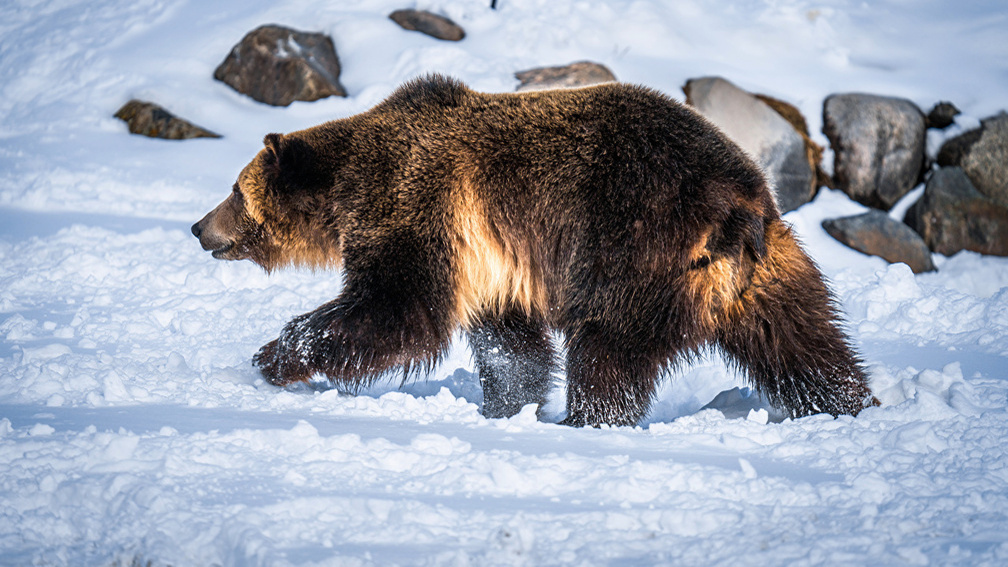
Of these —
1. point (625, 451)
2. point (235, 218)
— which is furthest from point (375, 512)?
point (235, 218)

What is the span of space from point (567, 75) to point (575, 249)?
20.6ft

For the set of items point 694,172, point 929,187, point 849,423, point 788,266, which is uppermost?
point 694,172

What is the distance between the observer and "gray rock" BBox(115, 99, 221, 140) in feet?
30.5

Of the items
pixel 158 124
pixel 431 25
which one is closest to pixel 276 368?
pixel 158 124

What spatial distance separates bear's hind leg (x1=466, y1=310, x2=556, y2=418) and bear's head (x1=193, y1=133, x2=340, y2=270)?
888mm

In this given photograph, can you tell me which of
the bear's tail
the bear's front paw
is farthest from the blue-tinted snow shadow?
the bear's tail

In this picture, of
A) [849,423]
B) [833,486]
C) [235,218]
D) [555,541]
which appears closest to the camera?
[555,541]

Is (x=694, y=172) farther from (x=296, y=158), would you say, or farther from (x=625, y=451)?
(x=296, y=158)

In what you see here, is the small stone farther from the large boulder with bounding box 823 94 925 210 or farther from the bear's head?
the bear's head

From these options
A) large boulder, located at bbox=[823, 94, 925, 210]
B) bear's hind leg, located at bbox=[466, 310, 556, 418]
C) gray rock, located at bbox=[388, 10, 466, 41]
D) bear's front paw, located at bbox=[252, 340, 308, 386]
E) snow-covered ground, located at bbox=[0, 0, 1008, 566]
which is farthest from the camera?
gray rock, located at bbox=[388, 10, 466, 41]

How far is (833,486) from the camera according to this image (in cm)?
242

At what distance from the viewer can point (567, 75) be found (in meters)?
9.07

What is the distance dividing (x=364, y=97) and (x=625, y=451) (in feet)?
24.2

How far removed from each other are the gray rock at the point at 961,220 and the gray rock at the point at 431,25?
6000mm
